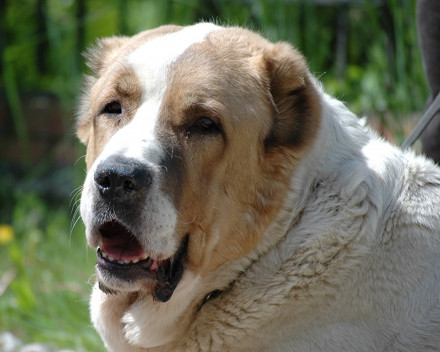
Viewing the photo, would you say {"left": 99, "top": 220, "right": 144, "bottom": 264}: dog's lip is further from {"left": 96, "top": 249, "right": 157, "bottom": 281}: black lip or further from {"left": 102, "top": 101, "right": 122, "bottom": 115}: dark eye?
{"left": 102, "top": 101, "right": 122, "bottom": 115}: dark eye

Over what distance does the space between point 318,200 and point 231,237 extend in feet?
1.29

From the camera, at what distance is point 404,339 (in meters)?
2.67

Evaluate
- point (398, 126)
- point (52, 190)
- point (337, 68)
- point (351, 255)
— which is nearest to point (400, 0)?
point (398, 126)

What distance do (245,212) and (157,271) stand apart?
0.44 m

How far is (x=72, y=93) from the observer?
21.8 ft

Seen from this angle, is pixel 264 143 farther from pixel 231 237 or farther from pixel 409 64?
pixel 409 64

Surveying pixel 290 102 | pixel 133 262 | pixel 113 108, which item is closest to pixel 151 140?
pixel 113 108

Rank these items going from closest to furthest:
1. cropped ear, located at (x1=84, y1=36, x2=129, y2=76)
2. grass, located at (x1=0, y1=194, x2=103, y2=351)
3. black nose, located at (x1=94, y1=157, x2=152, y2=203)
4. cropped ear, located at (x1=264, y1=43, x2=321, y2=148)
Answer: black nose, located at (x1=94, y1=157, x2=152, y2=203), cropped ear, located at (x1=264, y1=43, x2=321, y2=148), cropped ear, located at (x1=84, y1=36, x2=129, y2=76), grass, located at (x1=0, y1=194, x2=103, y2=351)

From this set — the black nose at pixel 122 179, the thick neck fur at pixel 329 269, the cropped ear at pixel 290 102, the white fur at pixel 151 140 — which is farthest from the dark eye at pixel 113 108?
the thick neck fur at pixel 329 269

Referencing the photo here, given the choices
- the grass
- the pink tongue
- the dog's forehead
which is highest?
the dog's forehead

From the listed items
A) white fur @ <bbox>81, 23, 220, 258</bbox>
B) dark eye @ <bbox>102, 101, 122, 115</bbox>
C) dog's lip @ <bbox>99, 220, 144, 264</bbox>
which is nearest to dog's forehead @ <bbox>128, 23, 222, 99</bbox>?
white fur @ <bbox>81, 23, 220, 258</bbox>

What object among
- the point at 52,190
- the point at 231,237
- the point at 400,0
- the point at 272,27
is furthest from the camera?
the point at 52,190

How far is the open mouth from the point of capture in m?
2.75

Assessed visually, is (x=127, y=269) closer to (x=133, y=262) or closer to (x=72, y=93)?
(x=133, y=262)
